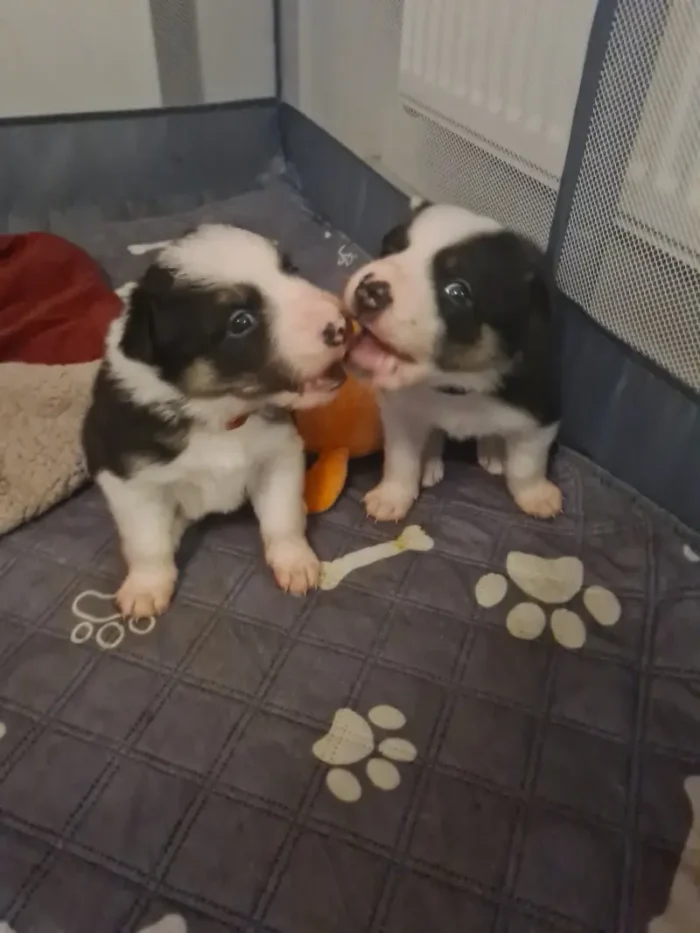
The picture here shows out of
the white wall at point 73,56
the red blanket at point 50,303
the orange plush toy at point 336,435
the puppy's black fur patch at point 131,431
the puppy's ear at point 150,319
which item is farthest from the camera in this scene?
the white wall at point 73,56

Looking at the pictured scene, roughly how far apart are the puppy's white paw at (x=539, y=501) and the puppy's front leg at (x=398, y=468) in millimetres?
217

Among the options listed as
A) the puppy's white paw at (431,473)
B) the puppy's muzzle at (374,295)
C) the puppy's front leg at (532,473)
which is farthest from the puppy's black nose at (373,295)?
the puppy's white paw at (431,473)

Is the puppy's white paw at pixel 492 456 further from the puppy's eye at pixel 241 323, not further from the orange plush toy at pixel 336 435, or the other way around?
the puppy's eye at pixel 241 323

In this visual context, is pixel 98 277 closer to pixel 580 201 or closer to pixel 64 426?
pixel 64 426

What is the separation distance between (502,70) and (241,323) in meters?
0.90

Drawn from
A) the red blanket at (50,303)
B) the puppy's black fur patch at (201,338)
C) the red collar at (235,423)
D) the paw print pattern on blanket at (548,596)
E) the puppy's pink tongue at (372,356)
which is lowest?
the paw print pattern on blanket at (548,596)

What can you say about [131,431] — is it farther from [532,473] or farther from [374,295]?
[532,473]

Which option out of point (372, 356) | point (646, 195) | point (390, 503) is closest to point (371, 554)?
point (390, 503)

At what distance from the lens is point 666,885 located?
119 cm

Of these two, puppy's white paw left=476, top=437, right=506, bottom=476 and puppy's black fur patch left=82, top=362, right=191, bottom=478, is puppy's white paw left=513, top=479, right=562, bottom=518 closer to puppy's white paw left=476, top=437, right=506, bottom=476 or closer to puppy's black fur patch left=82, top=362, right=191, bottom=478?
puppy's white paw left=476, top=437, right=506, bottom=476

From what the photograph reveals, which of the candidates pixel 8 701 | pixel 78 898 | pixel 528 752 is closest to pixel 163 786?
pixel 78 898

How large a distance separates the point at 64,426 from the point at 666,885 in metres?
1.37

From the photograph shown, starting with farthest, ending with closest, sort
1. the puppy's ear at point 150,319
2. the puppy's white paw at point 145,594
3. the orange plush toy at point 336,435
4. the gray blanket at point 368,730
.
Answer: the orange plush toy at point 336,435
the puppy's white paw at point 145,594
the puppy's ear at point 150,319
the gray blanket at point 368,730

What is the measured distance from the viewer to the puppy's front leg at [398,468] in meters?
1.71
